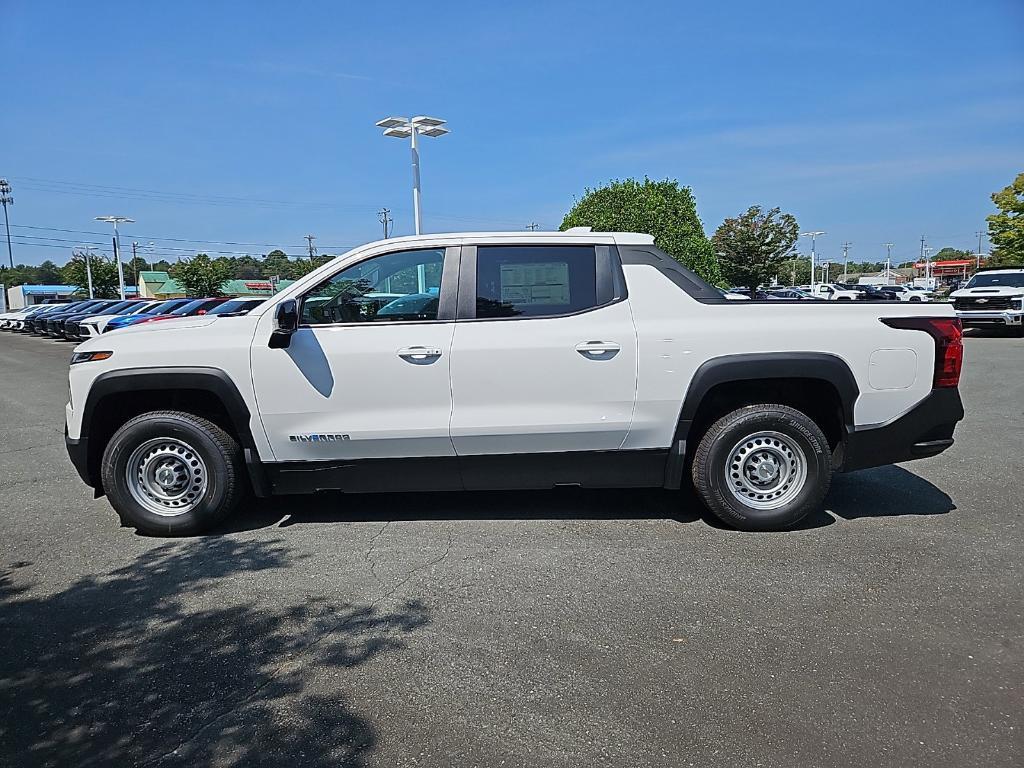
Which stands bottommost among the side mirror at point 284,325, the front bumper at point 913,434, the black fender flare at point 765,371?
the front bumper at point 913,434

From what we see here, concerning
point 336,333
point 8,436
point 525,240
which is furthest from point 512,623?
point 8,436

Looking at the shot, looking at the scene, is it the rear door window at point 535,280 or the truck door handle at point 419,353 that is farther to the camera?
the rear door window at point 535,280

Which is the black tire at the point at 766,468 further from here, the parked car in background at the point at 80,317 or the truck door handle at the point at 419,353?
the parked car in background at the point at 80,317

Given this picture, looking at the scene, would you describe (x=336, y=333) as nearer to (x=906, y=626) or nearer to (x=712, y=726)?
(x=712, y=726)

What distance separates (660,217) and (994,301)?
35.4 ft

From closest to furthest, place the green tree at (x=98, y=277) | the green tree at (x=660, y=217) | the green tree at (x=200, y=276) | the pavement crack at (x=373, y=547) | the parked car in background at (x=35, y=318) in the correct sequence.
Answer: the pavement crack at (x=373, y=547), the green tree at (x=660, y=217), the parked car in background at (x=35, y=318), the green tree at (x=200, y=276), the green tree at (x=98, y=277)

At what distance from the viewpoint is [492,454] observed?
15.3 feet

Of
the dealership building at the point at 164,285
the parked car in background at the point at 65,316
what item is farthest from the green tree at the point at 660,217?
the dealership building at the point at 164,285

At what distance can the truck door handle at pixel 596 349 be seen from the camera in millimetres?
4508

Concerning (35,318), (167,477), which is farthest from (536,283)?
(35,318)

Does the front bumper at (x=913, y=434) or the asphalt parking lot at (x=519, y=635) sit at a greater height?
the front bumper at (x=913, y=434)

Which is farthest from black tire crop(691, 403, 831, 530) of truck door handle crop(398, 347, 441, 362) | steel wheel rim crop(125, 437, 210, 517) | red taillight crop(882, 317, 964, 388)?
steel wheel rim crop(125, 437, 210, 517)

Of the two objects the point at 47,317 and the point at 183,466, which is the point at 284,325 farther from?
the point at 47,317

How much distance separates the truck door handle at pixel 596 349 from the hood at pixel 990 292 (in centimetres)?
1906
